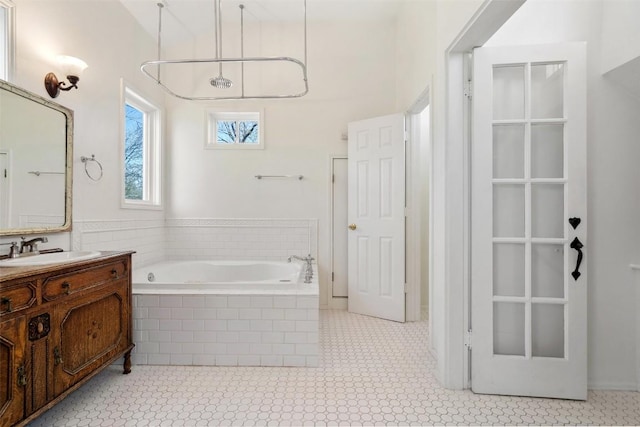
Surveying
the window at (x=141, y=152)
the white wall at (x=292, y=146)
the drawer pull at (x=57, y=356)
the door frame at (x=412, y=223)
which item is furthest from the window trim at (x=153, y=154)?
the door frame at (x=412, y=223)

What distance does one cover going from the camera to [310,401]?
5.91 feet

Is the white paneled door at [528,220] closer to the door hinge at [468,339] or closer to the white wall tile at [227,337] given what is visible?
the door hinge at [468,339]

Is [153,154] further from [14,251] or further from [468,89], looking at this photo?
[468,89]

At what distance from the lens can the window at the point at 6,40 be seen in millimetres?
1843

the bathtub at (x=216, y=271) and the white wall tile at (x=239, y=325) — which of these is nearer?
the white wall tile at (x=239, y=325)

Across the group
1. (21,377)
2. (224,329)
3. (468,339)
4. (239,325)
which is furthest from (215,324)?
(468,339)

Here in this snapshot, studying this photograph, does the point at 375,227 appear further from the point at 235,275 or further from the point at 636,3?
the point at 636,3

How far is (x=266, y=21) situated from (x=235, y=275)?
290 centimetres

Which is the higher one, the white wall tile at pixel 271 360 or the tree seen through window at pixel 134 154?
the tree seen through window at pixel 134 154

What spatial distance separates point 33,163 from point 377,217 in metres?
2.81

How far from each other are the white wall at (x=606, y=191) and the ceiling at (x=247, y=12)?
1858 millimetres

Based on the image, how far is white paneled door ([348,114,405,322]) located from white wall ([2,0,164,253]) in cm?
227

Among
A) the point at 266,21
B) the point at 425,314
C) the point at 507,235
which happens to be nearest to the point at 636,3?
the point at 507,235

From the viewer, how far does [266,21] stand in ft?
11.6
